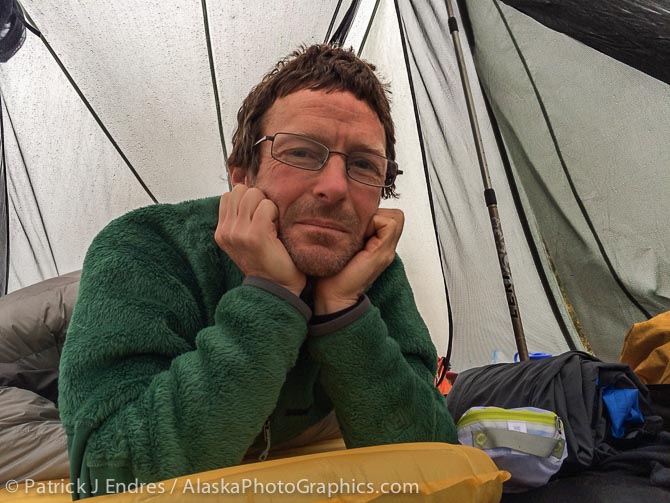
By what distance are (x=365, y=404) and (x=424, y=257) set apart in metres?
1.53

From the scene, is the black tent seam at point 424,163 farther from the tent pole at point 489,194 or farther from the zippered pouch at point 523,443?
the zippered pouch at point 523,443

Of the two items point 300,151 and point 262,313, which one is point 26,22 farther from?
point 262,313

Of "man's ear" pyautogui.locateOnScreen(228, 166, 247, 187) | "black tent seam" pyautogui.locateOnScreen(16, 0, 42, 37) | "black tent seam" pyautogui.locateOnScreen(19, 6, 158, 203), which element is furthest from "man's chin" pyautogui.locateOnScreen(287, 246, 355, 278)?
"black tent seam" pyautogui.locateOnScreen(16, 0, 42, 37)

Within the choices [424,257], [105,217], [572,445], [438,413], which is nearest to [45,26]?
[105,217]

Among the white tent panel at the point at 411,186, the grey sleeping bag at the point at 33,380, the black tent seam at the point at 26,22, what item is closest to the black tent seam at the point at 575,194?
the white tent panel at the point at 411,186

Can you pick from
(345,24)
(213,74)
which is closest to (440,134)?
(345,24)

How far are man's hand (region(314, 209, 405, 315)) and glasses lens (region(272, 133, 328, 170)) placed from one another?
0.14 meters

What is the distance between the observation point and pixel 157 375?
2.02ft

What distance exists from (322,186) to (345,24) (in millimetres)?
1682

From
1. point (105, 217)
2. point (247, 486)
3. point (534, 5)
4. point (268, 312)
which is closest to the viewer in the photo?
point (247, 486)

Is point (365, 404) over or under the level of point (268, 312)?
under

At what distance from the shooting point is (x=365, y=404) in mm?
693

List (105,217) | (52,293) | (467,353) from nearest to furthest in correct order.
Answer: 1. (52,293)
2. (467,353)
3. (105,217)

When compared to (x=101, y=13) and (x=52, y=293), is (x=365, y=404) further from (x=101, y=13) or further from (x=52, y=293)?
(x=101, y=13)
